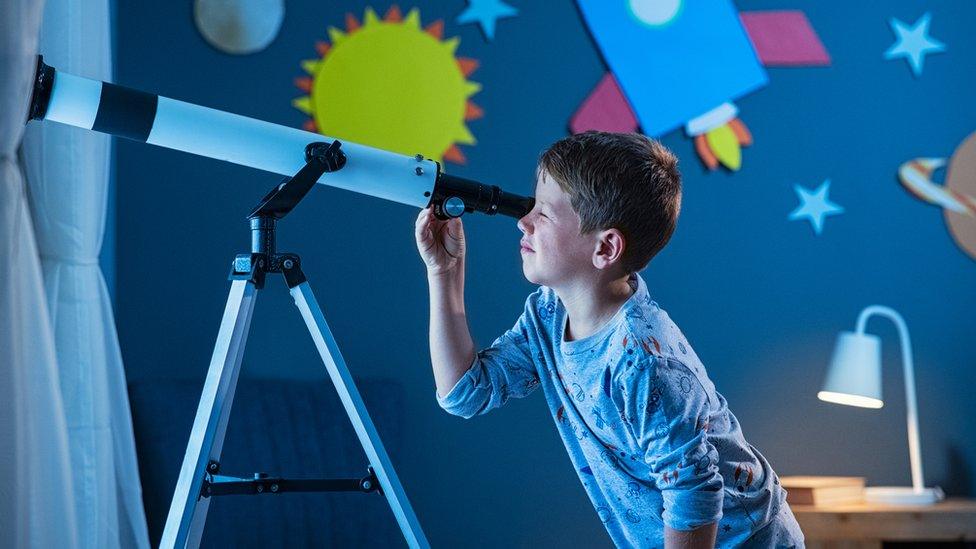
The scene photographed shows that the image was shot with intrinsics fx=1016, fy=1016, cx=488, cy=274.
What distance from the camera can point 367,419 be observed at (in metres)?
1.53

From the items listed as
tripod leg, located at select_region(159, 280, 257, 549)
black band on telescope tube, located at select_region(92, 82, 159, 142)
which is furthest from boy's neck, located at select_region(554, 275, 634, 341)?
black band on telescope tube, located at select_region(92, 82, 159, 142)

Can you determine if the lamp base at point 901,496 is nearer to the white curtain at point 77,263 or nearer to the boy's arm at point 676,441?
the boy's arm at point 676,441

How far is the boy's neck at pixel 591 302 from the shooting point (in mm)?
1572

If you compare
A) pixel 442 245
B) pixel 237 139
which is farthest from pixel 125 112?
pixel 442 245

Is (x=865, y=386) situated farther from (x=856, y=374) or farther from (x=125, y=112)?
(x=125, y=112)

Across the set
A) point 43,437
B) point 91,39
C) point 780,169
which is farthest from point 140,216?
point 780,169

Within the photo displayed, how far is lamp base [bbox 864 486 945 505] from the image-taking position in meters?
2.58

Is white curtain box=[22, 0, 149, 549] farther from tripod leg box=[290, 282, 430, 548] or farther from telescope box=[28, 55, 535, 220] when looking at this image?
tripod leg box=[290, 282, 430, 548]

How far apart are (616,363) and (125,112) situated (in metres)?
0.78

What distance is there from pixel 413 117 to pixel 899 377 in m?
1.52

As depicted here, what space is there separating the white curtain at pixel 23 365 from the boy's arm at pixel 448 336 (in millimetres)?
631

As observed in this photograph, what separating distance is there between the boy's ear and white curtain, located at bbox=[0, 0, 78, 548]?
0.85 meters

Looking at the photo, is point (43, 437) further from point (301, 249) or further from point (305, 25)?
point (305, 25)

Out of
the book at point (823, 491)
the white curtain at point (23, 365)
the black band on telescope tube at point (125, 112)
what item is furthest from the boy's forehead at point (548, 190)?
the book at point (823, 491)
